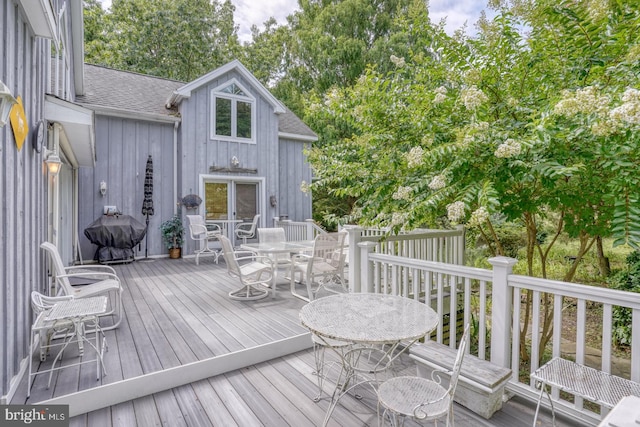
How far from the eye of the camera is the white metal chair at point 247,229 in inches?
359

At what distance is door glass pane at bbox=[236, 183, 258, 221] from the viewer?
373 inches

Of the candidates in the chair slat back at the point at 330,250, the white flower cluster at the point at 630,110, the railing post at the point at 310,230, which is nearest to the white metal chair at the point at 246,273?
the chair slat back at the point at 330,250

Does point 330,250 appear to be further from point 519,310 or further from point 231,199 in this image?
point 231,199

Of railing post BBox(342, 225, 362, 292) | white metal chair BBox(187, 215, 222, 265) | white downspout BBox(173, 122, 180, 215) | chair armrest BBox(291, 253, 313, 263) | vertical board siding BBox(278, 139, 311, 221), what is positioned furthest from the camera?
vertical board siding BBox(278, 139, 311, 221)

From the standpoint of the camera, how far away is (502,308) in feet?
8.37

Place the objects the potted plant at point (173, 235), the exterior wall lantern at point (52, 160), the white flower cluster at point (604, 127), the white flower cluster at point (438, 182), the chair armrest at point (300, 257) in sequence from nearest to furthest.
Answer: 1. the white flower cluster at point (604, 127)
2. the white flower cluster at point (438, 182)
3. the exterior wall lantern at point (52, 160)
4. the chair armrest at point (300, 257)
5. the potted plant at point (173, 235)

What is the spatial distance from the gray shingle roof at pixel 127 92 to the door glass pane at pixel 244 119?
4.67ft

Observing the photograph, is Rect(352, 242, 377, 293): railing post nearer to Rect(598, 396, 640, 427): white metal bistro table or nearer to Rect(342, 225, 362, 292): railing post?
Rect(342, 225, 362, 292): railing post

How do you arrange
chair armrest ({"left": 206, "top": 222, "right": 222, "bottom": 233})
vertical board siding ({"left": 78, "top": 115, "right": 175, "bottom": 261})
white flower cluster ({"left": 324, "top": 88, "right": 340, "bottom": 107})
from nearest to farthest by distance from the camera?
white flower cluster ({"left": 324, "top": 88, "right": 340, "bottom": 107}), vertical board siding ({"left": 78, "top": 115, "right": 175, "bottom": 261}), chair armrest ({"left": 206, "top": 222, "right": 222, "bottom": 233})

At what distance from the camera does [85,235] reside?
23.6ft

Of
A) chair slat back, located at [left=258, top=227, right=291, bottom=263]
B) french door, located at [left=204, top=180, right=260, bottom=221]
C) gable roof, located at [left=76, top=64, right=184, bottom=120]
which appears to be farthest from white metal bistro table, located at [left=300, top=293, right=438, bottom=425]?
gable roof, located at [left=76, top=64, right=184, bottom=120]

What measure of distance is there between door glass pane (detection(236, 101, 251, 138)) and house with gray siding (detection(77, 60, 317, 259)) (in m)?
0.03

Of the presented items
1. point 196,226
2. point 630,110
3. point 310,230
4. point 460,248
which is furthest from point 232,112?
point 630,110

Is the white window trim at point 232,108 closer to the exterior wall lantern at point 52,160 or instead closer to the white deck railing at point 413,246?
the exterior wall lantern at point 52,160
